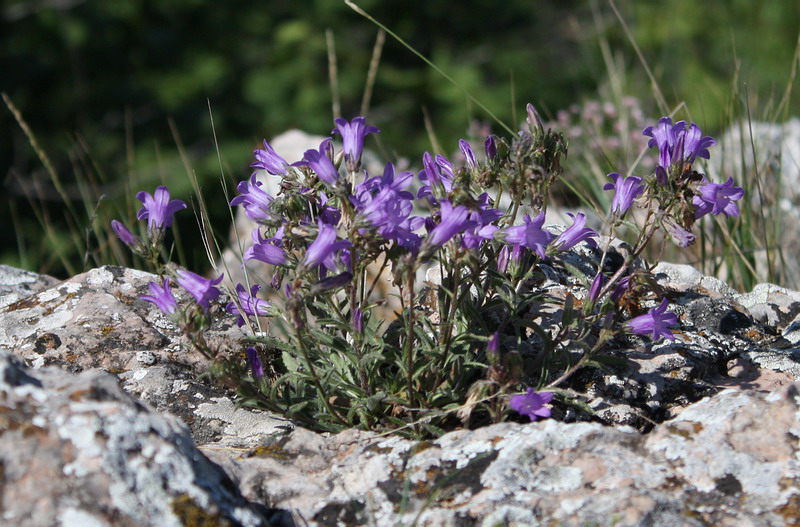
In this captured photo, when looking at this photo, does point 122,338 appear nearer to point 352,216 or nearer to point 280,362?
point 280,362

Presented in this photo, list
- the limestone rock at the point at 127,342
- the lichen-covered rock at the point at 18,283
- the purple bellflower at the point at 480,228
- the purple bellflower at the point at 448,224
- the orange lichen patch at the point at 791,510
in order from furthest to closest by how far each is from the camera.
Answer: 1. the lichen-covered rock at the point at 18,283
2. the limestone rock at the point at 127,342
3. the purple bellflower at the point at 480,228
4. the purple bellflower at the point at 448,224
5. the orange lichen patch at the point at 791,510

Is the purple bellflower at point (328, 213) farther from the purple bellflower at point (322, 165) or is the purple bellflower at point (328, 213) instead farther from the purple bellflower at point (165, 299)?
the purple bellflower at point (165, 299)

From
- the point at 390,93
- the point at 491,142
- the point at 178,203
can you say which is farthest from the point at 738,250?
the point at 390,93

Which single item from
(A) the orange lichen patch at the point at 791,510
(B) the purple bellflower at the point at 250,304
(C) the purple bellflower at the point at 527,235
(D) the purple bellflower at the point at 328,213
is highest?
(D) the purple bellflower at the point at 328,213

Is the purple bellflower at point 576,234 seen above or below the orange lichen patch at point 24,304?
below

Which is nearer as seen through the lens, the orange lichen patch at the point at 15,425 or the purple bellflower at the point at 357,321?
the orange lichen patch at the point at 15,425

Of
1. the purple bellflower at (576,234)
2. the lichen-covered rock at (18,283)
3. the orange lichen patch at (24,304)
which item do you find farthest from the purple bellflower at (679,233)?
the lichen-covered rock at (18,283)

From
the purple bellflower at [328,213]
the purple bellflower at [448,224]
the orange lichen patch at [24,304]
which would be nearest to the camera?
the purple bellflower at [448,224]
